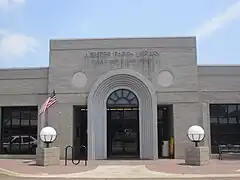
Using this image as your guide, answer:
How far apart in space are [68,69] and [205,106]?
9676 millimetres

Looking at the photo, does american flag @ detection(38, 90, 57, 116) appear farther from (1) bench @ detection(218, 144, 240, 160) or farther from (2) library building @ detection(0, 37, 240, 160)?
(1) bench @ detection(218, 144, 240, 160)

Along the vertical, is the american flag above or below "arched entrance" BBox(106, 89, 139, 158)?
above

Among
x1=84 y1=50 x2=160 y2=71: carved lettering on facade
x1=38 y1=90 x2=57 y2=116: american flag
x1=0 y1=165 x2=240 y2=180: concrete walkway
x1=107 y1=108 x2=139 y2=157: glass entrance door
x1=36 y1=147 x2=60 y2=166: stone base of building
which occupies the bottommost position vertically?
x1=0 y1=165 x2=240 y2=180: concrete walkway

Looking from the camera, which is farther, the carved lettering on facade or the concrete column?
the carved lettering on facade

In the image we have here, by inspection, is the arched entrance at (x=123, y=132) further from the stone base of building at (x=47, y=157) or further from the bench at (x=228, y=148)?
the stone base of building at (x=47, y=157)

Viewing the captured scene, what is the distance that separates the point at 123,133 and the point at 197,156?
818 centimetres

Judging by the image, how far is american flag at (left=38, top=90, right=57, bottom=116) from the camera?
Result: 83.3 ft

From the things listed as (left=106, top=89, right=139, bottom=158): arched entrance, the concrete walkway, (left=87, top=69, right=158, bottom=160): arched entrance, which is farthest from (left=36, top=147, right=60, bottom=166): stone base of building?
(left=106, top=89, right=139, bottom=158): arched entrance

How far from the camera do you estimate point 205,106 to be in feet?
89.7

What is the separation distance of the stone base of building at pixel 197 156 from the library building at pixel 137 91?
434cm

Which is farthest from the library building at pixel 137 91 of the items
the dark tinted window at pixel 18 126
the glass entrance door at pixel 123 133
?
the dark tinted window at pixel 18 126

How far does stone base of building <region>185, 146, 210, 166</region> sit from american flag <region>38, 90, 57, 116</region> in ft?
30.4

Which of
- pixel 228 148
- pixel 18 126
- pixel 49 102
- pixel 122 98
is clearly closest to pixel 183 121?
pixel 228 148

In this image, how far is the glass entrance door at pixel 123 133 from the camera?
29.0 m
